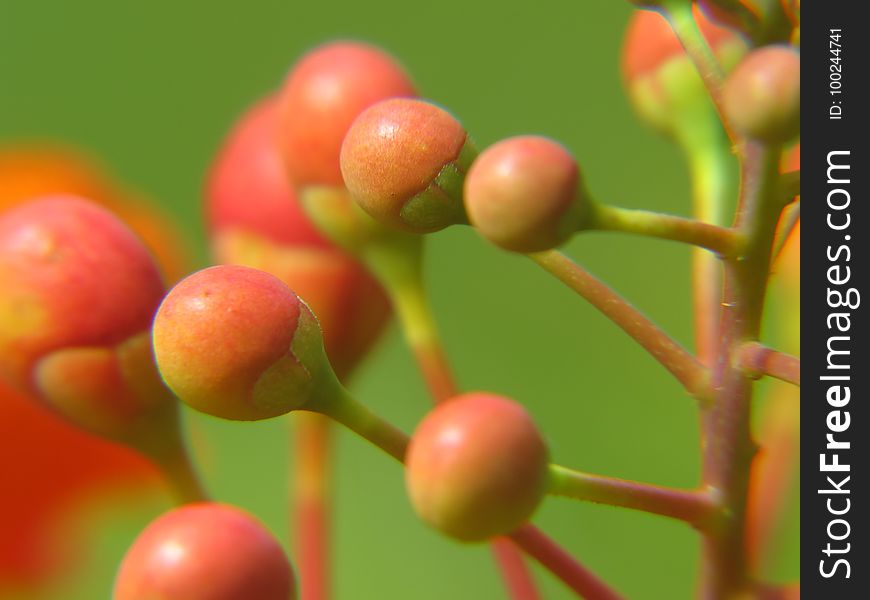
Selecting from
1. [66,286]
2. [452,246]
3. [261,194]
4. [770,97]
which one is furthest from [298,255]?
[452,246]

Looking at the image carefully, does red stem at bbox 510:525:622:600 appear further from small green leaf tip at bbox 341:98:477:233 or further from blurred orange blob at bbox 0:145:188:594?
blurred orange blob at bbox 0:145:188:594

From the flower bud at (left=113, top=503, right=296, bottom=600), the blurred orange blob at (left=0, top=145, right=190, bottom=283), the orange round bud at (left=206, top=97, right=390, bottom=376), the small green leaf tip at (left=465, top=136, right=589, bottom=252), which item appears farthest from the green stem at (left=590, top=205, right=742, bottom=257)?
the blurred orange blob at (left=0, top=145, right=190, bottom=283)

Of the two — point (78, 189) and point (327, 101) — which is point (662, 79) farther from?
point (78, 189)

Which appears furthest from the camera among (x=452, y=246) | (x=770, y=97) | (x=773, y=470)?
(x=452, y=246)

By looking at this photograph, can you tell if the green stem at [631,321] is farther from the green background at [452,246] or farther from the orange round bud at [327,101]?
the green background at [452,246]
